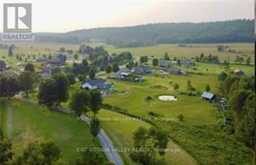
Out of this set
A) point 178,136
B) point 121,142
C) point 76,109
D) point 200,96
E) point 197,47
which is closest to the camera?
point 121,142

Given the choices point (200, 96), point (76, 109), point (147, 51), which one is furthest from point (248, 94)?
point (147, 51)

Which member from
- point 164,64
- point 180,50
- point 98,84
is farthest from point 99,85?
point 180,50

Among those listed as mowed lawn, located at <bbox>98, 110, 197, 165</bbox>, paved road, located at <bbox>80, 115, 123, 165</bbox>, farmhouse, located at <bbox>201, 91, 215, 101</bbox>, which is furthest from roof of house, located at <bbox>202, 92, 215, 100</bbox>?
paved road, located at <bbox>80, 115, 123, 165</bbox>

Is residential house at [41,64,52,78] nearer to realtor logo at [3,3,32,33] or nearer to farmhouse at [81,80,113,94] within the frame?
farmhouse at [81,80,113,94]

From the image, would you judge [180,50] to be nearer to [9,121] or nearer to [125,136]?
[125,136]

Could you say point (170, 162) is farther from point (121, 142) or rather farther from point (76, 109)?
point (76, 109)

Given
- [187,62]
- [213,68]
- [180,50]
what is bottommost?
[213,68]

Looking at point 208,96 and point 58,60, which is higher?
point 58,60
